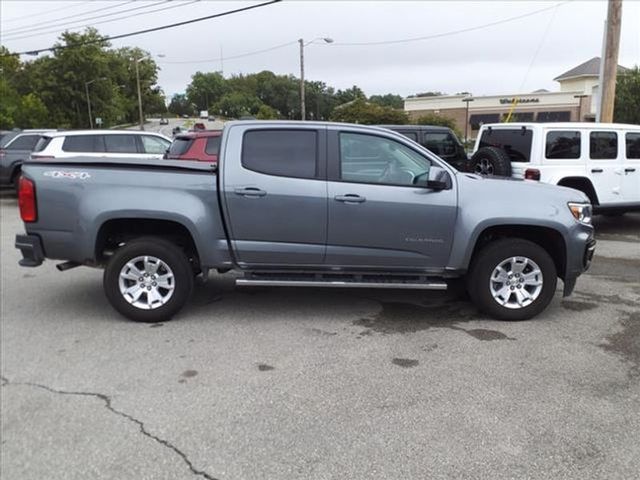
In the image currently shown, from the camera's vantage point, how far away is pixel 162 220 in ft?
17.0

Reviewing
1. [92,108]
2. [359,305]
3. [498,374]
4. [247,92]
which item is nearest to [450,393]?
[498,374]

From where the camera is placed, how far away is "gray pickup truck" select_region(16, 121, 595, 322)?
5.10 m

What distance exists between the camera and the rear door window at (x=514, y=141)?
926 cm

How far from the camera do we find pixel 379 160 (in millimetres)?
5273

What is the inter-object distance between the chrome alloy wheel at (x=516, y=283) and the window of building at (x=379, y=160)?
1.17 metres

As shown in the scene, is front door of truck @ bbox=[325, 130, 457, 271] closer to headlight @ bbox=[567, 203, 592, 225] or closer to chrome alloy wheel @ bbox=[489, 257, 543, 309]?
chrome alloy wheel @ bbox=[489, 257, 543, 309]

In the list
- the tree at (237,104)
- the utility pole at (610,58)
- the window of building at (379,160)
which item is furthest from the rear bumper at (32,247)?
the tree at (237,104)

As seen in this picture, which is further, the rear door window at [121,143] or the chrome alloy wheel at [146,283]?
the rear door window at [121,143]

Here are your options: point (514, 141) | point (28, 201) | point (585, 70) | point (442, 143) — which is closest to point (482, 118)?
point (585, 70)

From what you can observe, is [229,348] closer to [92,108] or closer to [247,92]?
[92,108]

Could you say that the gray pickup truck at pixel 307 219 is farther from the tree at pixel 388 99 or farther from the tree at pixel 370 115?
the tree at pixel 388 99

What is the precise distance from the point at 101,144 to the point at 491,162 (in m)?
8.32

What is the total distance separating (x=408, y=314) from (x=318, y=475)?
280cm

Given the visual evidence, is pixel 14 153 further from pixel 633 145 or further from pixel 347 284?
pixel 633 145
